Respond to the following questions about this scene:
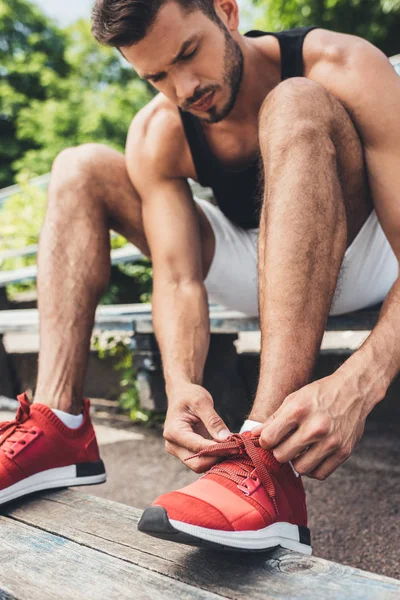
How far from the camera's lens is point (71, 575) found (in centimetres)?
96

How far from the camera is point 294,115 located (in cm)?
121

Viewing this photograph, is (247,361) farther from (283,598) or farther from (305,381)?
(283,598)

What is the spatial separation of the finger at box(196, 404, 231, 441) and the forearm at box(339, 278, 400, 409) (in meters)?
0.24

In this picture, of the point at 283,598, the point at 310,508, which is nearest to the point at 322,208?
the point at 283,598

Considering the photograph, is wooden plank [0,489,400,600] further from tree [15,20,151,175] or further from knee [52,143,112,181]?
tree [15,20,151,175]

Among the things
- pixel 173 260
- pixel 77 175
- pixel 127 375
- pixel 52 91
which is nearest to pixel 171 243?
pixel 173 260

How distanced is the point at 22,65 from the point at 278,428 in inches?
943

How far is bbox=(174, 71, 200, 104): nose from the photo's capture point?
5.23 ft

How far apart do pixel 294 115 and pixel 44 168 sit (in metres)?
17.2

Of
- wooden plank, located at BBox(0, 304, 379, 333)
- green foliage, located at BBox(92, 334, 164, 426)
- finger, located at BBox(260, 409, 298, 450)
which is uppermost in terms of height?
finger, located at BBox(260, 409, 298, 450)

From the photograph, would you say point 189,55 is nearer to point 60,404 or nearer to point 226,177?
point 226,177

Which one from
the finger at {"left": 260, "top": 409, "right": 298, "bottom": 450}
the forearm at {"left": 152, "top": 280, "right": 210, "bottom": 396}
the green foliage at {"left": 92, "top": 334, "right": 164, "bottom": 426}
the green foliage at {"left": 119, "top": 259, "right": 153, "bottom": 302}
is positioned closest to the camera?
the finger at {"left": 260, "top": 409, "right": 298, "bottom": 450}

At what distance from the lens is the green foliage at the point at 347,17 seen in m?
9.11

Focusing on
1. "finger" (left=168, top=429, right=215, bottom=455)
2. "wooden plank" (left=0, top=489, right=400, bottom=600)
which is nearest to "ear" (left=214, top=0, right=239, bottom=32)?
"finger" (left=168, top=429, right=215, bottom=455)
